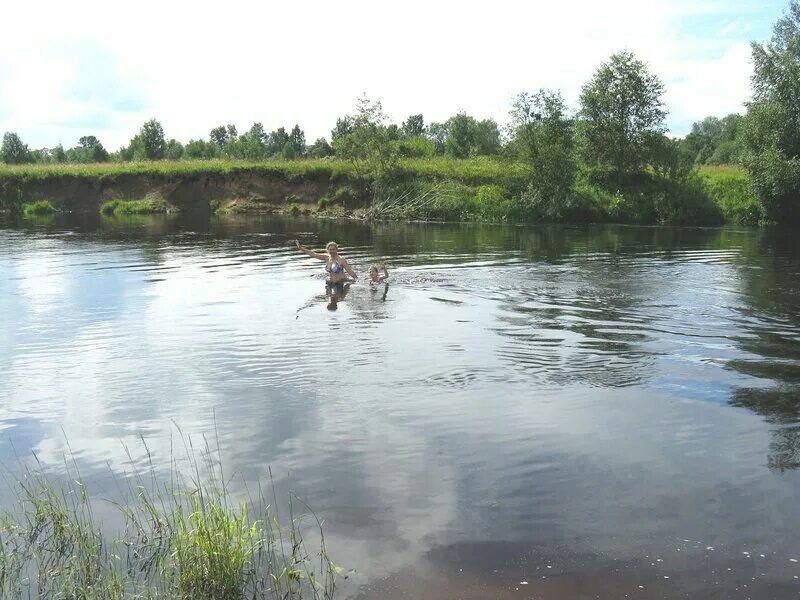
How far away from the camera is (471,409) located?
1168 centimetres

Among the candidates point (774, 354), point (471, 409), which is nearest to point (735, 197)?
point (774, 354)

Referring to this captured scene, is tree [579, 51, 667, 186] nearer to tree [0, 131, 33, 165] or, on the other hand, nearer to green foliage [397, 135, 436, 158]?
green foliage [397, 135, 436, 158]

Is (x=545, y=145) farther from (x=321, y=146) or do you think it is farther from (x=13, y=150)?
(x=13, y=150)

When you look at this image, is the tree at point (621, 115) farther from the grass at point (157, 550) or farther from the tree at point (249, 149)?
the grass at point (157, 550)

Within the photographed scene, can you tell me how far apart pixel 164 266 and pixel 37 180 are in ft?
180

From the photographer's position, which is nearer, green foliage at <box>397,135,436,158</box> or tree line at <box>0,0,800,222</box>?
tree line at <box>0,0,800,222</box>

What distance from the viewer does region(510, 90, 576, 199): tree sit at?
6103 centimetres

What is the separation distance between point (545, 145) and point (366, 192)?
1689 centimetres

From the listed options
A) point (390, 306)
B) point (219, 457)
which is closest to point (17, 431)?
point (219, 457)

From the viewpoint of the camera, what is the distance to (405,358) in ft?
48.8

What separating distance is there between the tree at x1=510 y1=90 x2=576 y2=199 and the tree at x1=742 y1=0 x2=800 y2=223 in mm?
14314

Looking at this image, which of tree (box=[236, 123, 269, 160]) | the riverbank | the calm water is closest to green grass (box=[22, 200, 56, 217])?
the riverbank

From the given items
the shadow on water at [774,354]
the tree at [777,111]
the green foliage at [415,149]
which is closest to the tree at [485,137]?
the green foliage at [415,149]

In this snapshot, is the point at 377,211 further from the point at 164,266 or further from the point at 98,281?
the point at 98,281
